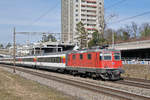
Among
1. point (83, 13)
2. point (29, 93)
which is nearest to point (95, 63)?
point (29, 93)

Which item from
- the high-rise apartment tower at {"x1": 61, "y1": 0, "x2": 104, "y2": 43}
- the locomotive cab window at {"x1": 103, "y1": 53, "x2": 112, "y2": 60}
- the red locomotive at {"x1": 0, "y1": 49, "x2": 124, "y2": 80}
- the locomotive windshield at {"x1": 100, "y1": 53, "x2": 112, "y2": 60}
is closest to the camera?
the red locomotive at {"x1": 0, "y1": 49, "x2": 124, "y2": 80}

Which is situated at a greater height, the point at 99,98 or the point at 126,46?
the point at 126,46

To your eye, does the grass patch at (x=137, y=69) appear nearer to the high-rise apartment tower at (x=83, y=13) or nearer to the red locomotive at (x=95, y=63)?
the red locomotive at (x=95, y=63)

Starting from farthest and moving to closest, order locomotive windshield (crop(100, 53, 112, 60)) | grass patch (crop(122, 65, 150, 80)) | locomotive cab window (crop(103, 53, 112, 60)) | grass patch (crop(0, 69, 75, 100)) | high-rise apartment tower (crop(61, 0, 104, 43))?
high-rise apartment tower (crop(61, 0, 104, 43)) → grass patch (crop(122, 65, 150, 80)) → locomotive cab window (crop(103, 53, 112, 60)) → locomotive windshield (crop(100, 53, 112, 60)) → grass patch (crop(0, 69, 75, 100))

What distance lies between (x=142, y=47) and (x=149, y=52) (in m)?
4.06

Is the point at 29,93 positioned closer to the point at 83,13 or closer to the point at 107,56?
the point at 107,56

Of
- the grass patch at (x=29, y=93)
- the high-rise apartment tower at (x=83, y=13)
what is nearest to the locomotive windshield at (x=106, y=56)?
the grass patch at (x=29, y=93)

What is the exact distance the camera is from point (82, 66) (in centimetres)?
2422

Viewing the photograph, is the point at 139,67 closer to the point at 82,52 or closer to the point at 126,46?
the point at 82,52

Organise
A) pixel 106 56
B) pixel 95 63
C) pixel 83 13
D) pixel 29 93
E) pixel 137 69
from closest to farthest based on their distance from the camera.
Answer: pixel 29 93, pixel 106 56, pixel 95 63, pixel 137 69, pixel 83 13

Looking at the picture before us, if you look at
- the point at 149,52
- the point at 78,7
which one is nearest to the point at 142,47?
the point at 149,52

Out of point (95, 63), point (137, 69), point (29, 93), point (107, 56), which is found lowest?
point (29, 93)

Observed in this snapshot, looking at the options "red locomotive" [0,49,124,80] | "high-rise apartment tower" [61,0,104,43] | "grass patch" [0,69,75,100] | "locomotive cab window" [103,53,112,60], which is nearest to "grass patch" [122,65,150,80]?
"red locomotive" [0,49,124,80]

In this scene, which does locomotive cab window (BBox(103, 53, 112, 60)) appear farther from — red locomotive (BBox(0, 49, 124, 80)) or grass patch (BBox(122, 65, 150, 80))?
grass patch (BBox(122, 65, 150, 80))
